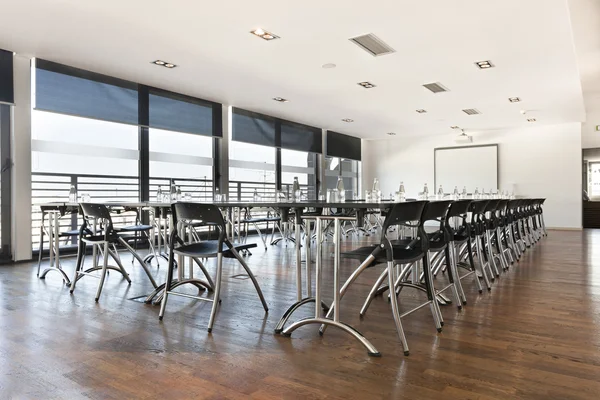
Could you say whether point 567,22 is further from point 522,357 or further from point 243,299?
point 243,299

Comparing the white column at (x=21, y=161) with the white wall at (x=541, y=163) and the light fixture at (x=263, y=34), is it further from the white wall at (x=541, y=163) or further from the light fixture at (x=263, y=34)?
the white wall at (x=541, y=163)

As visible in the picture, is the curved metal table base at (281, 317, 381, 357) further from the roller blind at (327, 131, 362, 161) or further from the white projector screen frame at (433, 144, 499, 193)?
the white projector screen frame at (433, 144, 499, 193)

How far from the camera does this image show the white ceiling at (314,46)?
13.2 feet

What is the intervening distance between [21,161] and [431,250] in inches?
206

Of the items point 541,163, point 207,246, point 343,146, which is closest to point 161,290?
point 207,246

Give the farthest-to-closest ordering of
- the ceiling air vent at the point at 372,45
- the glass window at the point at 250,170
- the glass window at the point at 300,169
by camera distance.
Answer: the glass window at the point at 300,169 → the glass window at the point at 250,170 → the ceiling air vent at the point at 372,45

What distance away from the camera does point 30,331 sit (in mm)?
2492

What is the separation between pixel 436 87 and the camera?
6.95 metres

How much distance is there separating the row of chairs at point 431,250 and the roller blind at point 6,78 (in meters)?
4.91

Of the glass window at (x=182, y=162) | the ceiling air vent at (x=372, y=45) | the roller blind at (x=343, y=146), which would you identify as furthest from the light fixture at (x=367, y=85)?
the roller blind at (x=343, y=146)

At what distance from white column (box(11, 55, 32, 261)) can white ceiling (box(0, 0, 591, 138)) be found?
344 mm

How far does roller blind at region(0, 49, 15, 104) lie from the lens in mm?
5074

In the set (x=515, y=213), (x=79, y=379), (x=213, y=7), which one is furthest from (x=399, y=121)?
(x=79, y=379)

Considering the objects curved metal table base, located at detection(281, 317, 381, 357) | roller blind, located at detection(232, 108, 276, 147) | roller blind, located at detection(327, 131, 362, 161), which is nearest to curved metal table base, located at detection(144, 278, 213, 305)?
curved metal table base, located at detection(281, 317, 381, 357)
